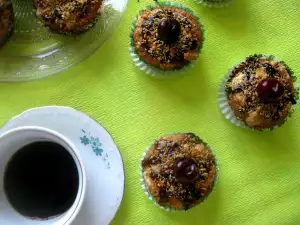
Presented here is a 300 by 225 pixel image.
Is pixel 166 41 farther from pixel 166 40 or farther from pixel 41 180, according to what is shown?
pixel 41 180

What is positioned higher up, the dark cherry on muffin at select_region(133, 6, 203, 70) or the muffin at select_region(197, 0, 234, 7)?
the muffin at select_region(197, 0, 234, 7)

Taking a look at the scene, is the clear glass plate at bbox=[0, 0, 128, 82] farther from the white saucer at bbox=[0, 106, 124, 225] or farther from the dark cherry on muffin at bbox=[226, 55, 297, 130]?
the dark cherry on muffin at bbox=[226, 55, 297, 130]

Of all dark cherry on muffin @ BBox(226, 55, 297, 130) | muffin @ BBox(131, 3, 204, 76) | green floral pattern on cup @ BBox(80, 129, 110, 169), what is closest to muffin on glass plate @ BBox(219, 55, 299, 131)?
dark cherry on muffin @ BBox(226, 55, 297, 130)

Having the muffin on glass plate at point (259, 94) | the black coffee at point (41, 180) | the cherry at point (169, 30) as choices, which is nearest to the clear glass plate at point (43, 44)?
the cherry at point (169, 30)

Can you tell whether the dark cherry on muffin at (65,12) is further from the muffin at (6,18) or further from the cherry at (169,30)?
the cherry at (169,30)

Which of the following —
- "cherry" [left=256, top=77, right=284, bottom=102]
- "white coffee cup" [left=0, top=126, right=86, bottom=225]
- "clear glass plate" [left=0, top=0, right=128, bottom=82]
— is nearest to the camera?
"white coffee cup" [left=0, top=126, right=86, bottom=225]

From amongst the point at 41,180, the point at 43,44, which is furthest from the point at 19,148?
the point at 43,44

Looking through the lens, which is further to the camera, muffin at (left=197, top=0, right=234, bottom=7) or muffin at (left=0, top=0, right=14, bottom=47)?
muffin at (left=197, top=0, right=234, bottom=7)
